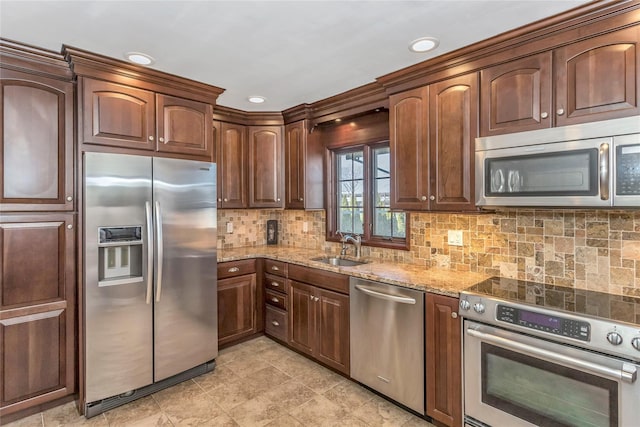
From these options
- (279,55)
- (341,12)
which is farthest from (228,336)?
(341,12)

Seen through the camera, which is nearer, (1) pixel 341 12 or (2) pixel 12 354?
(1) pixel 341 12

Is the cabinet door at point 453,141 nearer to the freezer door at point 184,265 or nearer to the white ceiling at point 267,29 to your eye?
the white ceiling at point 267,29

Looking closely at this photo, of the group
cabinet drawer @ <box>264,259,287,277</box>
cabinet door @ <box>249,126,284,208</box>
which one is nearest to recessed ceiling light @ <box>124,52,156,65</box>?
cabinet door @ <box>249,126,284,208</box>

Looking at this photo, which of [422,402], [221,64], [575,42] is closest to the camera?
[575,42]

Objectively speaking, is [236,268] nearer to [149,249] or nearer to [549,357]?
[149,249]

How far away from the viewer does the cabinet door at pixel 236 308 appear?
10.7ft

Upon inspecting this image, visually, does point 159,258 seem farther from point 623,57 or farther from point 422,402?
point 623,57

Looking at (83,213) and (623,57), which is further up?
(623,57)

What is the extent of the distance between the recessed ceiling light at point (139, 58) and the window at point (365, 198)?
6.24ft

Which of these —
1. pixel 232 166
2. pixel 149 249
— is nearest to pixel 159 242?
pixel 149 249

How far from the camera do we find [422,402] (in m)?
2.21

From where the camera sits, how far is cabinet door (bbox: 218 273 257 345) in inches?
128

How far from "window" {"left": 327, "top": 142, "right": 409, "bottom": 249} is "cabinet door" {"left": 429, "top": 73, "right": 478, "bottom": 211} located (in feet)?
2.05

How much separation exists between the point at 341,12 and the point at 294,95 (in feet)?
4.65
